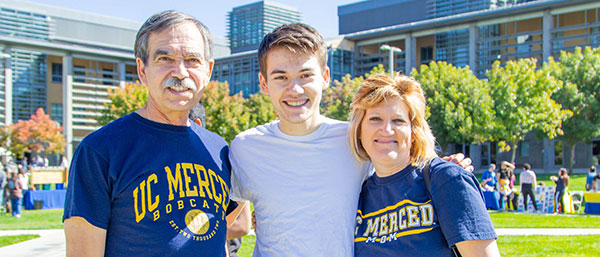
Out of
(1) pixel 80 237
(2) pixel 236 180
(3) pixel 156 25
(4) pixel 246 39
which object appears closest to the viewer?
(1) pixel 80 237

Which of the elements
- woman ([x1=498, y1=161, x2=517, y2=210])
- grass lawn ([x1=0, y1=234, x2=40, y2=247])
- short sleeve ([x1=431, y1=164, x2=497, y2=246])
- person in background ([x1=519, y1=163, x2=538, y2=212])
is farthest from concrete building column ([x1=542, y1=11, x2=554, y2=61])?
short sleeve ([x1=431, y1=164, x2=497, y2=246])

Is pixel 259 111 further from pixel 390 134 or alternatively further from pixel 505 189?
pixel 390 134

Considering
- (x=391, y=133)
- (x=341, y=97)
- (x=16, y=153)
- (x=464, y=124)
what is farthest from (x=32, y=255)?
(x=16, y=153)

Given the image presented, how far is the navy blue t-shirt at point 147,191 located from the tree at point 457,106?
28.5 m

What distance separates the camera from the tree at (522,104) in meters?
29.9

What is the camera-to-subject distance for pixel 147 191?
7.55 feet

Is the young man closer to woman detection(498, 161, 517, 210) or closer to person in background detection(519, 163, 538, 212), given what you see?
person in background detection(519, 163, 538, 212)

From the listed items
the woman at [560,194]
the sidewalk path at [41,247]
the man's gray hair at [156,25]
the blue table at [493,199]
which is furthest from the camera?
the blue table at [493,199]

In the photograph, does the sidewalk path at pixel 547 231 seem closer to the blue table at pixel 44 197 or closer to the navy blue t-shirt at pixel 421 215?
the navy blue t-shirt at pixel 421 215

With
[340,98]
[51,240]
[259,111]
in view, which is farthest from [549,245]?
[259,111]

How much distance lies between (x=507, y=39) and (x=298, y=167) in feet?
146

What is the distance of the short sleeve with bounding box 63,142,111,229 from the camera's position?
2141 millimetres

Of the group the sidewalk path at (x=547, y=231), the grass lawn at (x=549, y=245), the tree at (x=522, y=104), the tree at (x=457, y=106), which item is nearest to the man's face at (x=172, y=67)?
the grass lawn at (x=549, y=245)

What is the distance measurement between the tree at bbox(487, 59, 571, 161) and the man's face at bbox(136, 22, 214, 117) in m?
29.9
